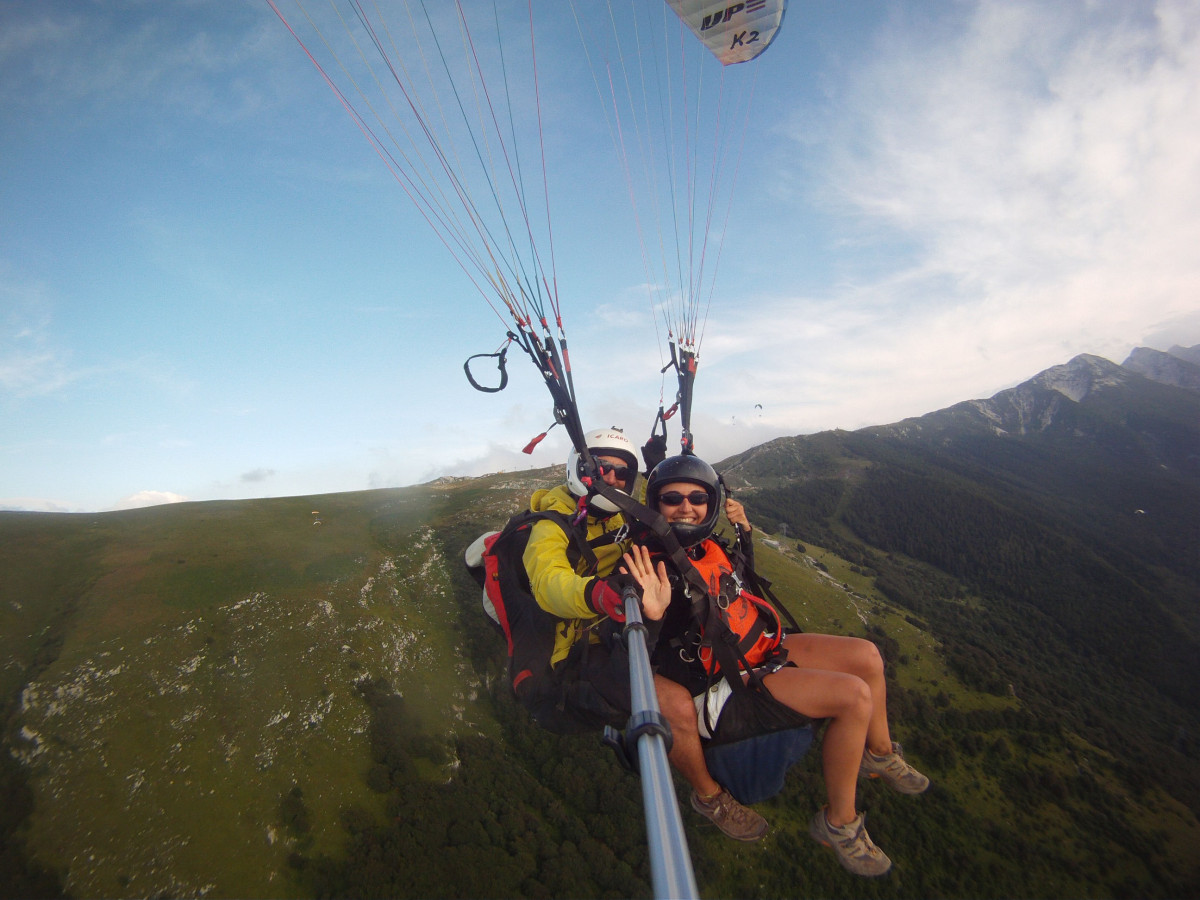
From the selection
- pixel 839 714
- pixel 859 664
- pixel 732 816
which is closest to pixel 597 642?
pixel 732 816

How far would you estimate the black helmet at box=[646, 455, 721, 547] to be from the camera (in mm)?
5285

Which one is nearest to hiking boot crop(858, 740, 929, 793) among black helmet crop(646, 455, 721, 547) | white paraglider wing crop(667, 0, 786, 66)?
black helmet crop(646, 455, 721, 547)

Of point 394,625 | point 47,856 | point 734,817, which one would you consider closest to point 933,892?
point 394,625

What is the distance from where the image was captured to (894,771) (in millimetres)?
5191

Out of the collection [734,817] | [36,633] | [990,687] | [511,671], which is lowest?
[990,687]

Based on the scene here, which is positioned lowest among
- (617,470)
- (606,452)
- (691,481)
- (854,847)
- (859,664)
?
(854,847)

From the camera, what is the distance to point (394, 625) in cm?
6812

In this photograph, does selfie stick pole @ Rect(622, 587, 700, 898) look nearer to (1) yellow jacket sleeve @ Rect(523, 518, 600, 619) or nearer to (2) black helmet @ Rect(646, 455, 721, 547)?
(1) yellow jacket sleeve @ Rect(523, 518, 600, 619)

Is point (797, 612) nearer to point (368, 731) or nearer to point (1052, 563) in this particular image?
point (368, 731)

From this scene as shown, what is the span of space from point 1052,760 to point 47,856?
132404mm

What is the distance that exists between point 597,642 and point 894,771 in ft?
11.3

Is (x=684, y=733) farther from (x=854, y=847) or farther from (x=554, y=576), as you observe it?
(x=554, y=576)

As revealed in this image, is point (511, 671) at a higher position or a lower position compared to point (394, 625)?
higher

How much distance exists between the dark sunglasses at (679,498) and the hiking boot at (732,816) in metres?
2.98
